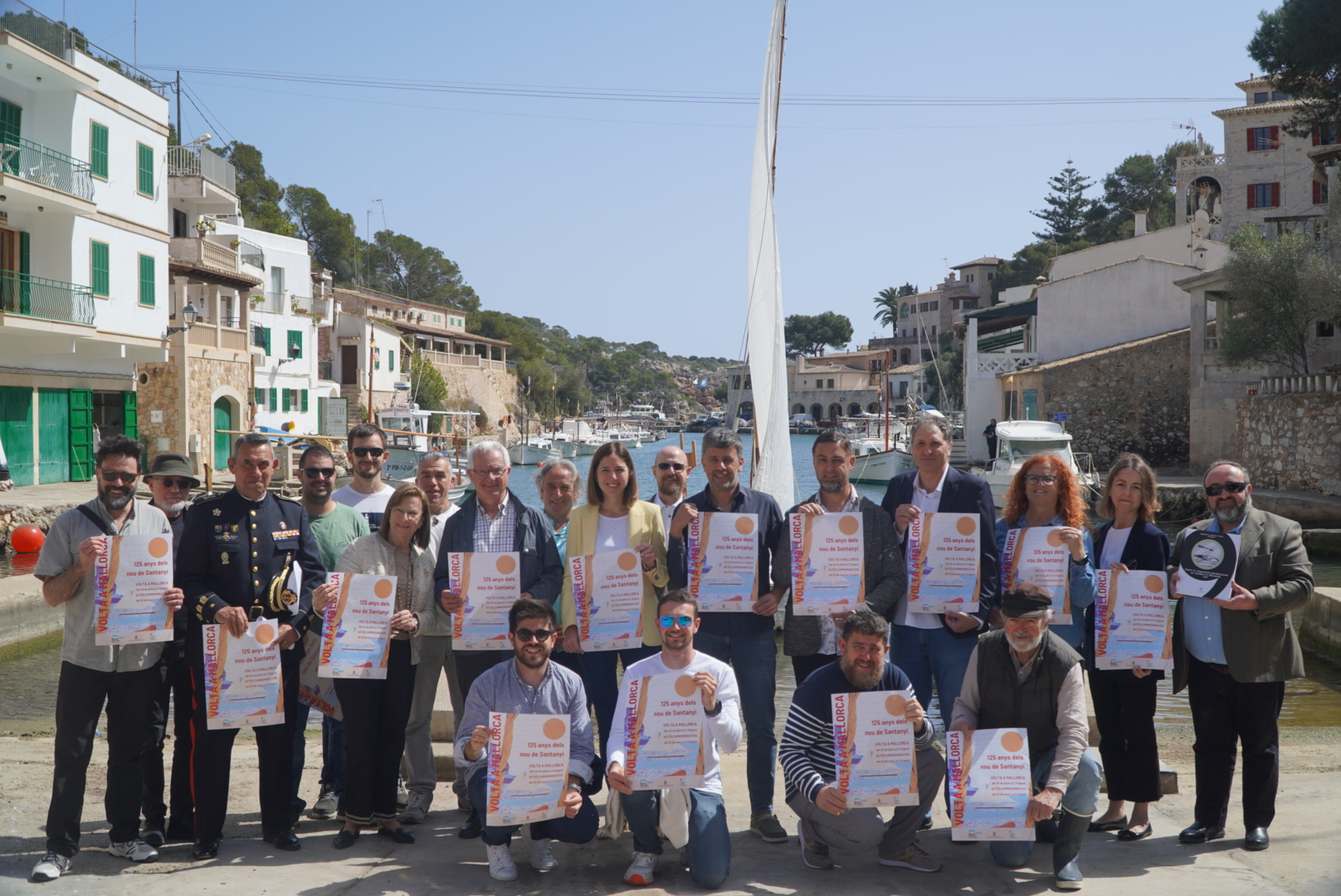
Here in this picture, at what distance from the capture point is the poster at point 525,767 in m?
4.72

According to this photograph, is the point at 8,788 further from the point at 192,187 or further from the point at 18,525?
the point at 192,187

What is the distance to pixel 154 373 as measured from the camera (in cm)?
3130

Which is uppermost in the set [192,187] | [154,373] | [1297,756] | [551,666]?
[192,187]

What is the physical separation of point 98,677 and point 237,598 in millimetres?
717

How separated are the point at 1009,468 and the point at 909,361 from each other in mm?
82304

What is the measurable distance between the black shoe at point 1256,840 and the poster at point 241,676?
4747 mm

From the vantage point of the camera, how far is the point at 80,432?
83.3 feet

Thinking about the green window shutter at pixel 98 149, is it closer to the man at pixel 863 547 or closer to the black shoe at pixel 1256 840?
the man at pixel 863 547

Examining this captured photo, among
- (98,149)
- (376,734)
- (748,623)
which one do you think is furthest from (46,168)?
(748,623)

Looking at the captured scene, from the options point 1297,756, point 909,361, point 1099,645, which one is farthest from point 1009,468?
point 909,361

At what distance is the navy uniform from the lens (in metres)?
5.08

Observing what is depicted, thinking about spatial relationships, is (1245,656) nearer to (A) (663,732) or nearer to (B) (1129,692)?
(B) (1129,692)

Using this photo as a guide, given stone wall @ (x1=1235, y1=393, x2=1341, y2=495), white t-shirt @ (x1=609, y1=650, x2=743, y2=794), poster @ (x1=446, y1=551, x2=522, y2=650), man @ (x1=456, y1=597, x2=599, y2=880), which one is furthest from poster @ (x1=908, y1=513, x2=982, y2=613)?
stone wall @ (x1=1235, y1=393, x2=1341, y2=495)

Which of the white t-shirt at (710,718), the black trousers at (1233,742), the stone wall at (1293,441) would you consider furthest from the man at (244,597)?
the stone wall at (1293,441)
